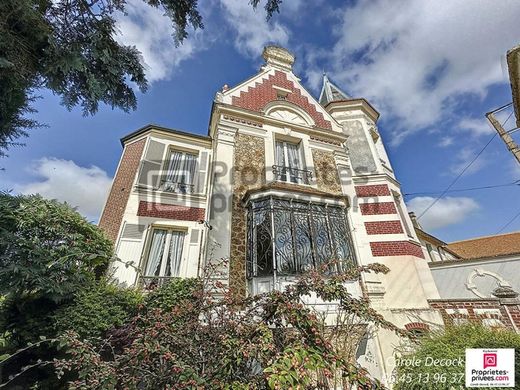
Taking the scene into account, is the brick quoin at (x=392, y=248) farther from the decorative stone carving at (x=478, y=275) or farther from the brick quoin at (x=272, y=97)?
the brick quoin at (x=272, y=97)

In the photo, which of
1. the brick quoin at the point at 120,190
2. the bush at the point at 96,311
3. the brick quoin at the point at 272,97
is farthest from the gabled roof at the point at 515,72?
the bush at the point at 96,311

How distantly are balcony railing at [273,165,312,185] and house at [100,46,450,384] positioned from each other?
4cm

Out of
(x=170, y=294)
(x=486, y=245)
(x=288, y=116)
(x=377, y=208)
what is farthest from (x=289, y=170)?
(x=486, y=245)

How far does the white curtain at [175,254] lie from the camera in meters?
7.85

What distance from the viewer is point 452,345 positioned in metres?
3.94

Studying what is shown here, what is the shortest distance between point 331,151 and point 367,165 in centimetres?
168

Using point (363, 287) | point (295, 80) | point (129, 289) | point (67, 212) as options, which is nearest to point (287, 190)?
point (363, 287)

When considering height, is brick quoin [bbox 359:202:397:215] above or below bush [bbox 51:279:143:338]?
above

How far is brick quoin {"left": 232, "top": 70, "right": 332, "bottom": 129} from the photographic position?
1034 centimetres

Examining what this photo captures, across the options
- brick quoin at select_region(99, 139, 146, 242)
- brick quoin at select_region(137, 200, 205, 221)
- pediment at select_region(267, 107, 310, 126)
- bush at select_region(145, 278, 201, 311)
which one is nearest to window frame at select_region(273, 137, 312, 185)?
pediment at select_region(267, 107, 310, 126)

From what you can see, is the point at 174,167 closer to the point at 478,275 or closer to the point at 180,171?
the point at 180,171

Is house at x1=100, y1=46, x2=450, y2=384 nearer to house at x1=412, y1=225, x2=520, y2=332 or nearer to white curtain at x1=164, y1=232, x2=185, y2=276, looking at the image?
white curtain at x1=164, y1=232, x2=185, y2=276

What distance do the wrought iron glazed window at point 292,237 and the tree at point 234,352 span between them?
3.70m

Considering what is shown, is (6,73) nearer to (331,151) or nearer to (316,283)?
(316,283)
